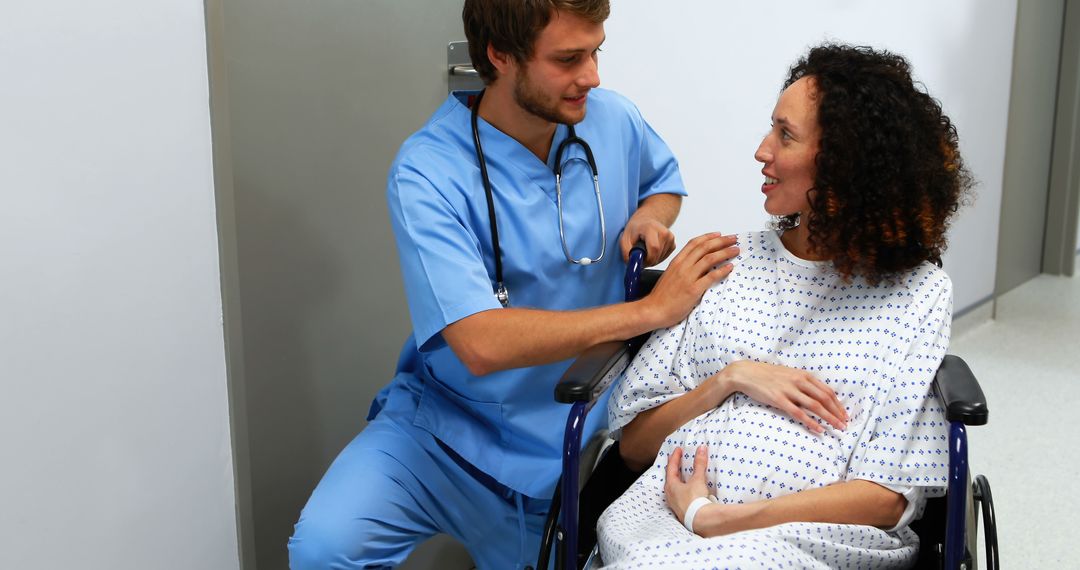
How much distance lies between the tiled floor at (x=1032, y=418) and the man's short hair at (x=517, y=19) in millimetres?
1445

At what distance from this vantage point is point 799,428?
1.39 meters

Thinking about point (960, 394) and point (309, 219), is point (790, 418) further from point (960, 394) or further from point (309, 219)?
point (309, 219)

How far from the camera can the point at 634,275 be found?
168 cm

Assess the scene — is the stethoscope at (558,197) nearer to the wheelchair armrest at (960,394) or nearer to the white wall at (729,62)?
the wheelchair armrest at (960,394)

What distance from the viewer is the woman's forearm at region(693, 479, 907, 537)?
1.30m

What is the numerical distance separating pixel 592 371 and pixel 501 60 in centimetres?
56

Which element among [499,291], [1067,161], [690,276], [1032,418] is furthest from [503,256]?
[1067,161]

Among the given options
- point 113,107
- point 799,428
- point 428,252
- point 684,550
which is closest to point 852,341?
point 799,428

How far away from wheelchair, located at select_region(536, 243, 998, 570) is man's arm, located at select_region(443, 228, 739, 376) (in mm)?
35

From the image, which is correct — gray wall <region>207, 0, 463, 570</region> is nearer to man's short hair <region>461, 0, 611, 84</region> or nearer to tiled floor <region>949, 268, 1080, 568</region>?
man's short hair <region>461, 0, 611, 84</region>

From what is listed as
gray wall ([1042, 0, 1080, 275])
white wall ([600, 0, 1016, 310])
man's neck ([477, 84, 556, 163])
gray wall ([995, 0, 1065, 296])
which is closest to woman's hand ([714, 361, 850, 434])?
man's neck ([477, 84, 556, 163])

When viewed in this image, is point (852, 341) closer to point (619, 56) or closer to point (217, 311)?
point (217, 311)

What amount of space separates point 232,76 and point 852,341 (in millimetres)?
1095

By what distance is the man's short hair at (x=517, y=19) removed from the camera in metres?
1.61
